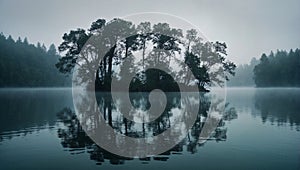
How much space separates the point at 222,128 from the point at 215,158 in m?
5.74

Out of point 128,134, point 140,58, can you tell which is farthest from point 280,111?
point 140,58

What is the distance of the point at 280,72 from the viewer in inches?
4631

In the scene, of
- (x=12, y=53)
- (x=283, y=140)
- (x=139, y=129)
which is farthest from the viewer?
(x=12, y=53)

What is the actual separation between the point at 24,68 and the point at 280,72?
4445 inches

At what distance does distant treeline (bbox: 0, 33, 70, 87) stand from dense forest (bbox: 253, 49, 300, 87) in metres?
102

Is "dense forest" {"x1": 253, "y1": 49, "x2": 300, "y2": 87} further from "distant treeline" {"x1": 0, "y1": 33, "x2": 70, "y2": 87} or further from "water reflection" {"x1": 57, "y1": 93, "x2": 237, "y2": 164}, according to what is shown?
"water reflection" {"x1": 57, "y1": 93, "x2": 237, "y2": 164}

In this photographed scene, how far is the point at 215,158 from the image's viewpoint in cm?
825

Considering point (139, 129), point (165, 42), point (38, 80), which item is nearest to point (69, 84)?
point (38, 80)

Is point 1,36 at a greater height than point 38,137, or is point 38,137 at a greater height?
point 1,36

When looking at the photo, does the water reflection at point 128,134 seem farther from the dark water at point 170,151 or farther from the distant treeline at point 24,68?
the distant treeline at point 24,68

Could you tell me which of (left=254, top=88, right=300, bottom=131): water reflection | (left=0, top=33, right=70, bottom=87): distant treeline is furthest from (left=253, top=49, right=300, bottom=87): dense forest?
(left=0, top=33, right=70, bottom=87): distant treeline

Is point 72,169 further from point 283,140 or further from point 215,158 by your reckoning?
point 283,140

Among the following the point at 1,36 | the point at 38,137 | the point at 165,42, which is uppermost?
the point at 1,36

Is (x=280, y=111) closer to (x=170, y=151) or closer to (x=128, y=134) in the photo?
(x=128, y=134)
